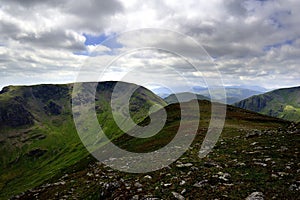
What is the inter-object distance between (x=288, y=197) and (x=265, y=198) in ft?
4.18

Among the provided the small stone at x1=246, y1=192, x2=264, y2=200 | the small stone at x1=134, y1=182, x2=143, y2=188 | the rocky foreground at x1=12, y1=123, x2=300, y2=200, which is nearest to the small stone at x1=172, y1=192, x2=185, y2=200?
the rocky foreground at x1=12, y1=123, x2=300, y2=200

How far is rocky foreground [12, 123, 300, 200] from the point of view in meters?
16.4

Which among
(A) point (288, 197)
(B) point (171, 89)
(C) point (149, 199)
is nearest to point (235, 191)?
(A) point (288, 197)

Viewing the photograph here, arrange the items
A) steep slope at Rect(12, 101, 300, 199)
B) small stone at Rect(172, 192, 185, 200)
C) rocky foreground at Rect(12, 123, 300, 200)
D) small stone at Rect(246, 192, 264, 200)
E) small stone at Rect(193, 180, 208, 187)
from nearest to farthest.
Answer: small stone at Rect(246, 192, 264, 200)
rocky foreground at Rect(12, 123, 300, 200)
steep slope at Rect(12, 101, 300, 199)
small stone at Rect(172, 192, 185, 200)
small stone at Rect(193, 180, 208, 187)

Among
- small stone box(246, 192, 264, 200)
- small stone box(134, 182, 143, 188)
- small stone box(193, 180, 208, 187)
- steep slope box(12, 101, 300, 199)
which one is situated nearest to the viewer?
small stone box(246, 192, 264, 200)

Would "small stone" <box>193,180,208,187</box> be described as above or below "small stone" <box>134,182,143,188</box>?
above

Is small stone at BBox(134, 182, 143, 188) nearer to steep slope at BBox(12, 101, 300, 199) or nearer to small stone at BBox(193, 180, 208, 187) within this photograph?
steep slope at BBox(12, 101, 300, 199)

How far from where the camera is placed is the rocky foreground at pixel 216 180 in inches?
647

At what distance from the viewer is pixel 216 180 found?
18781 millimetres

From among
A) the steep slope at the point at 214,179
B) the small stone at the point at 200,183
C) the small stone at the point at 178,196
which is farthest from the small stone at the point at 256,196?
the small stone at the point at 178,196

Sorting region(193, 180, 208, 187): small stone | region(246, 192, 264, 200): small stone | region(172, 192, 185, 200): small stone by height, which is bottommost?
Answer: region(172, 192, 185, 200): small stone

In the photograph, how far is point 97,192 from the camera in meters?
23.3

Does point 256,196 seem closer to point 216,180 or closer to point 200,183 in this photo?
point 216,180

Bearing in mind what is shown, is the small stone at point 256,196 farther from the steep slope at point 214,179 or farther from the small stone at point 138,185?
the small stone at point 138,185
